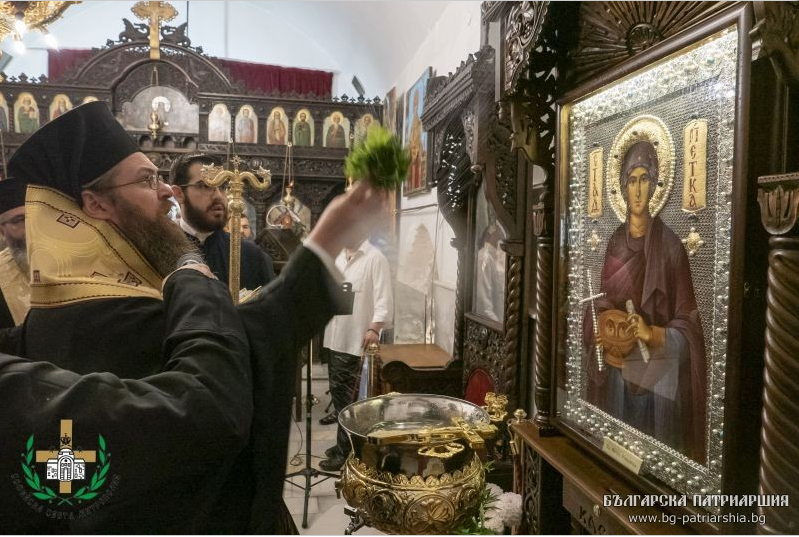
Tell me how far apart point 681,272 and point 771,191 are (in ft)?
0.76

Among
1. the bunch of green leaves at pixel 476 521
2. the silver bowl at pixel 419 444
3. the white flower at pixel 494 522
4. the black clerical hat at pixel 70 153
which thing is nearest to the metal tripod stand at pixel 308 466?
the silver bowl at pixel 419 444

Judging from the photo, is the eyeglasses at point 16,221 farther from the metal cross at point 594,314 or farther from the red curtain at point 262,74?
the metal cross at point 594,314

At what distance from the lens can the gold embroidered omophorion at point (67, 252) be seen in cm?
54

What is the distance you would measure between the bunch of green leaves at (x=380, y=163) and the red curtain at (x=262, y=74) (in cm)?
53

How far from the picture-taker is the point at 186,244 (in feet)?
2.01

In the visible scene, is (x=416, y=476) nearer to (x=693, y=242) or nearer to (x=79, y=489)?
(x=79, y=489)

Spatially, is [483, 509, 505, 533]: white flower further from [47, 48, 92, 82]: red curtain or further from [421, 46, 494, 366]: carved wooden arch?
[47, 48, 92, 82]: red curtain

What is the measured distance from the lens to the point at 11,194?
22.1 inches

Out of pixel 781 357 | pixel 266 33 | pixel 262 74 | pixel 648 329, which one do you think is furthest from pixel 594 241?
pixel 262 74

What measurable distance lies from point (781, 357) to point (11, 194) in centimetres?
97

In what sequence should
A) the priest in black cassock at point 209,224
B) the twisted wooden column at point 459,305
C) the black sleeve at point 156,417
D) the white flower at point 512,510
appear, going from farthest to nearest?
the twisted wooden column at point 459,305
the white flower at point 512,510
the priest in black cassock at point 209,224
the black sleeve at point 156,417

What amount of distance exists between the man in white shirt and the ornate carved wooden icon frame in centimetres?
46

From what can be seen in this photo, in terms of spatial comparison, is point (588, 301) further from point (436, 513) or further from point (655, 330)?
point (436, 513)

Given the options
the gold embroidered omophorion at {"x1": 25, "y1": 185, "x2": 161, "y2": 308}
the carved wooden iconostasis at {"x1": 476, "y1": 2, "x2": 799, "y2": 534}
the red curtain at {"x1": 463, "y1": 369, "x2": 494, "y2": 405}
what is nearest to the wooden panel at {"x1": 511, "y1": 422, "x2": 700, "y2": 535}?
the carved wooden iconostasis at {"x1": 476, "y1": 2, "x2": 799, "y2": 534}
